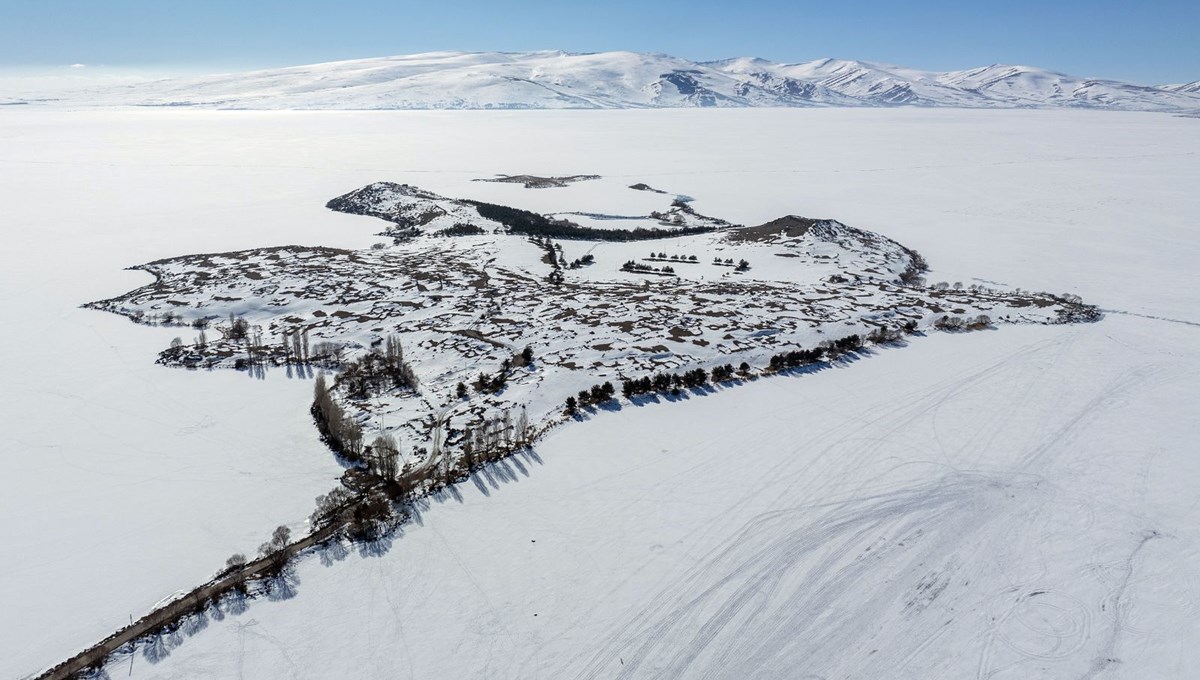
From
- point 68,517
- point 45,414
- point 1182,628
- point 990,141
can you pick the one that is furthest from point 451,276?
point 990,141

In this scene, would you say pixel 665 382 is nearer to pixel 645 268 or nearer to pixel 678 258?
pixel 645 268

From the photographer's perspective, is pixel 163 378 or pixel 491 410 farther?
pixel 163 378

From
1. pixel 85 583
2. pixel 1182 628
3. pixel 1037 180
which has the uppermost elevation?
pixel 1037 180

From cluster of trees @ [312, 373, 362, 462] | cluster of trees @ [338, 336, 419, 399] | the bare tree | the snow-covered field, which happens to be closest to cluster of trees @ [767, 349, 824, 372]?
the snow-covered field

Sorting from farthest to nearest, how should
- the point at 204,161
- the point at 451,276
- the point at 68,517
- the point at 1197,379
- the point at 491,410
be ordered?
the point at 204,161 → the point at 451,276 → the point at 1197,379 → the point at 491,410 → the point at 68,517

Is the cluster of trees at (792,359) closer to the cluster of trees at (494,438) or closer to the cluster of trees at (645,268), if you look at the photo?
the cluster of trees at (494,438)

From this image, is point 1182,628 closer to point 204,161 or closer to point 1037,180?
point 1037,180

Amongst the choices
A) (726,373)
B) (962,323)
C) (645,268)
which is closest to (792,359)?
(726,373)
